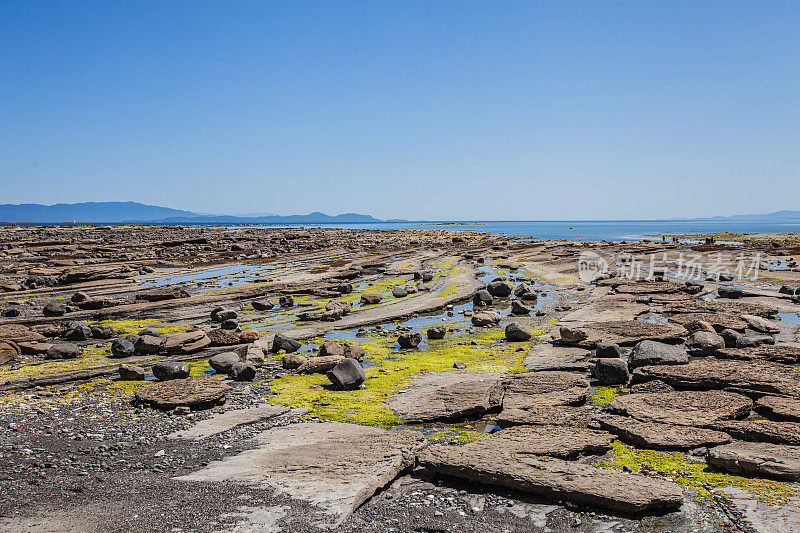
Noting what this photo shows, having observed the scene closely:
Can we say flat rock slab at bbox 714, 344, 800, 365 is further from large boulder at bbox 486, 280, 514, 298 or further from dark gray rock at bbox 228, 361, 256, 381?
large boulder at bbox 486, 280, 514, 298

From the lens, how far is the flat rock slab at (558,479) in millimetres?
6699

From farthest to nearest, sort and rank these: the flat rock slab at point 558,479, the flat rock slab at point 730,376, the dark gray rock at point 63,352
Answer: the dark gray rock at point 63,352, the flat rock slab at point 730,376, the flat rock slab at point 558,479

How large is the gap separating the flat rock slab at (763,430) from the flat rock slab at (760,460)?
272 mm

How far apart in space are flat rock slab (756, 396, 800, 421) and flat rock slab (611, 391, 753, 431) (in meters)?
0.22

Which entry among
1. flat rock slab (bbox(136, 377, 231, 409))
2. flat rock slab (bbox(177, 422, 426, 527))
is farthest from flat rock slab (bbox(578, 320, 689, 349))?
flat rock slab (bbox(136, 377, 231, 409))

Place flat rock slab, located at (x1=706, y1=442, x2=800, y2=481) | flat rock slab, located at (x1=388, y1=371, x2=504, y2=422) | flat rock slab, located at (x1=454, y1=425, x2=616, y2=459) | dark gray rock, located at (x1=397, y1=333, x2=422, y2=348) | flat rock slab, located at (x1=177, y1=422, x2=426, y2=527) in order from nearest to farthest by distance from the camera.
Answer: flat rock slab, located at (x1=177, y1=422, x2=426, y2=527)
flat rock slab, located at (x1=706, y1=442, x2=800, y2=481)
flat rock slab, located at (x1=454, y1=425, x2=616, y2=459)
flat rock slab, located at (x1=388, y1=371, x2=504, y2=422)
dark gray rock, located at (x1=397, y1=333, x2=422, y2=348)

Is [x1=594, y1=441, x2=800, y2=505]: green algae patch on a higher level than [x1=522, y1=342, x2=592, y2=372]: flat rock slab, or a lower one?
higher

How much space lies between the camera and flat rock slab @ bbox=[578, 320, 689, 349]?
16.3 m

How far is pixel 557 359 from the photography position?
1448 centimetres

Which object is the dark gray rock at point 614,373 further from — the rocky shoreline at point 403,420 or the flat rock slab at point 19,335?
the flat rock slab at point 19,335

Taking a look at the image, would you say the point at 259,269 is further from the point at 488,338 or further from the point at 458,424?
the point at 458,424

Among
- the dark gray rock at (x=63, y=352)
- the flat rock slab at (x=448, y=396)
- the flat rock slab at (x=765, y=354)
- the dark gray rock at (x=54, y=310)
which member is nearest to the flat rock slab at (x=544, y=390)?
the flat rock slab at (x=448, y=396)

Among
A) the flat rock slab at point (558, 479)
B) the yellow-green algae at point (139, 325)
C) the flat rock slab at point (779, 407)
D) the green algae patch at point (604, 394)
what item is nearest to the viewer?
the flat rock slab at point (558, 479)

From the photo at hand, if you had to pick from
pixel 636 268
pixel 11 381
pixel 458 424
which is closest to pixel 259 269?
pixel 11 381
